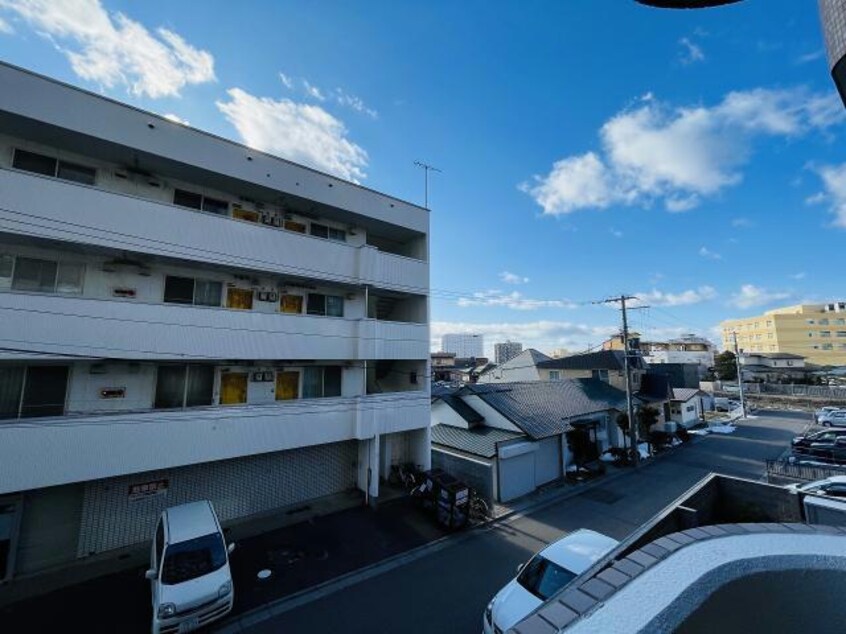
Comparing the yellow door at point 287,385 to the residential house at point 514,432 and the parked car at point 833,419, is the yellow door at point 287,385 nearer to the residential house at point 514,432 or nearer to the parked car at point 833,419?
the residential house at point 514,432

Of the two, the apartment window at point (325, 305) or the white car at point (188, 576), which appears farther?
the apartment window at point (325, 305)

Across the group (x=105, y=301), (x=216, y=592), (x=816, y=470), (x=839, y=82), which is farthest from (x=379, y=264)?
(x=816, y=470)

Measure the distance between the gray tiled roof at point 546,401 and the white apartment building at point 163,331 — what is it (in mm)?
4428

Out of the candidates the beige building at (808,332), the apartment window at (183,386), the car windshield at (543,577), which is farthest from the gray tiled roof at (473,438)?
the beige building at (808,332)

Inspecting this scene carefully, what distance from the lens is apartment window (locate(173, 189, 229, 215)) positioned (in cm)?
1166

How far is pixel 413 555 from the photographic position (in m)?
10.3

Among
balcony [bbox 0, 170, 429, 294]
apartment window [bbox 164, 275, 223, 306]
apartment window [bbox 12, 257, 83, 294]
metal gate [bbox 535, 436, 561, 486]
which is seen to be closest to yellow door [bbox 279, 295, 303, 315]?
balcony [bbox 0, 170, 429, 294]

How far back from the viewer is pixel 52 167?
32.3ft

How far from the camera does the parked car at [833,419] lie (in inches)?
1056

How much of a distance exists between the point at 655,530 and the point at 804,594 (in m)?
3.48

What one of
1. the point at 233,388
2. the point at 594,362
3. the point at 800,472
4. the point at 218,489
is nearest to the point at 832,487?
the point at 800,472

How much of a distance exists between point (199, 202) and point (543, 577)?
1369cm

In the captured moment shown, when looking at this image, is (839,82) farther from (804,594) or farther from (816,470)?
(816,470)

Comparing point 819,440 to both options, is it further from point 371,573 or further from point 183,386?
point 183,386
